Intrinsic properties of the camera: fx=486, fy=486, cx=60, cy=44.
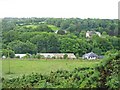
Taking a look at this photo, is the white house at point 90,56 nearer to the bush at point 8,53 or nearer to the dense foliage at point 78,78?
the dense foliage at point 78,78

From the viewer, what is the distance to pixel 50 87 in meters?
5.98

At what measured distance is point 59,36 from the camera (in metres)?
5.96

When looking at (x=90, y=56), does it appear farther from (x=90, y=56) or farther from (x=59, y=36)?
(x=59, y=36)

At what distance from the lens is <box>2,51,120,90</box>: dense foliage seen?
5.95 m

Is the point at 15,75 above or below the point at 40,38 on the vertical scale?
below

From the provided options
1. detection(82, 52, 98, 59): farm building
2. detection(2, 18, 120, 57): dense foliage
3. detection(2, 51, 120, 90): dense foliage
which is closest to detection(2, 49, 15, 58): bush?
detection(2, 18, 120, 57): dense foliage

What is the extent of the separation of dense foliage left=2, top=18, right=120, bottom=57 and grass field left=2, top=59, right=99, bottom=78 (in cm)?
13

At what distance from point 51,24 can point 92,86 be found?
0.91 meters

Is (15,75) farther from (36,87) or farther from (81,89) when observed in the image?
(81,89)

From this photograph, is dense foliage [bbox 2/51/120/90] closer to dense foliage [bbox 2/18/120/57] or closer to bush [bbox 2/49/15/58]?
dense foliage [bbox 2/18/120/57]

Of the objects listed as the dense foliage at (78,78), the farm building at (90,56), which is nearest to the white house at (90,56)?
the farm building at (90,56)

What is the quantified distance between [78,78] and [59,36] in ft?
1.87
